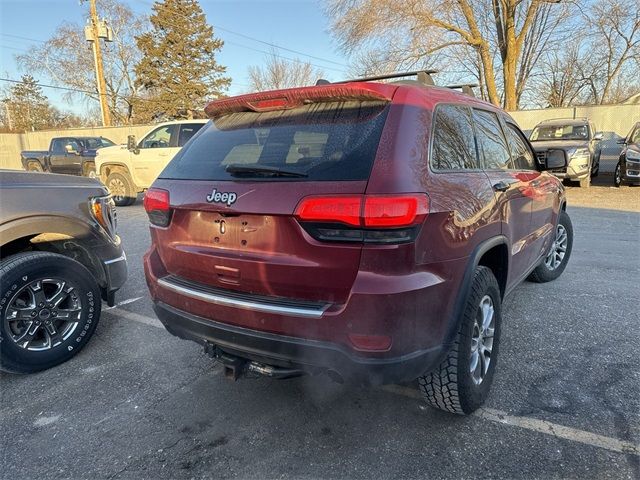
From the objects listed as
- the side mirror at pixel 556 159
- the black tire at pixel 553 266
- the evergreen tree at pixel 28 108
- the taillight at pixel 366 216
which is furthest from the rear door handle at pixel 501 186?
the evergreen tree at pixel 28 108

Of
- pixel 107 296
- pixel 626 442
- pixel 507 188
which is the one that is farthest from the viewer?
pixel 107 296

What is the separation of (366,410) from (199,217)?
4.84 feet

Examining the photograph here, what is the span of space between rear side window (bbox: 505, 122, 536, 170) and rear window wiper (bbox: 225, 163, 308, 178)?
206 centimetres

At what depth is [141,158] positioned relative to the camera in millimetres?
10516

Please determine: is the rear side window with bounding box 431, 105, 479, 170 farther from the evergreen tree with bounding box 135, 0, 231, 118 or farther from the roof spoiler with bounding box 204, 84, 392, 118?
the evergreen tree with bounding box 135, 0, 231, 118

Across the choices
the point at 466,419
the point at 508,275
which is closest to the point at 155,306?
the point at 466,419

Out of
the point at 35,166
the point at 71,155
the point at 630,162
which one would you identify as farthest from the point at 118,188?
the point at 630,162

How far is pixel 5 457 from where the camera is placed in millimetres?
2283

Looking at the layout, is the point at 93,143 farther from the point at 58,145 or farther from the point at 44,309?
the point at 44,309

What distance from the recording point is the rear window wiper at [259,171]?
6.73ft

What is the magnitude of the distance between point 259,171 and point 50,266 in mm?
1998

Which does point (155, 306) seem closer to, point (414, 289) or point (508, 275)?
point (414, 289)

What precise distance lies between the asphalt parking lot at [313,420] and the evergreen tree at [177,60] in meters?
34.7

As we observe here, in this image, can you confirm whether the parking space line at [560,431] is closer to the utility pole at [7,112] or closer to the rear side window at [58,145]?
the rear side window at [58,145]
